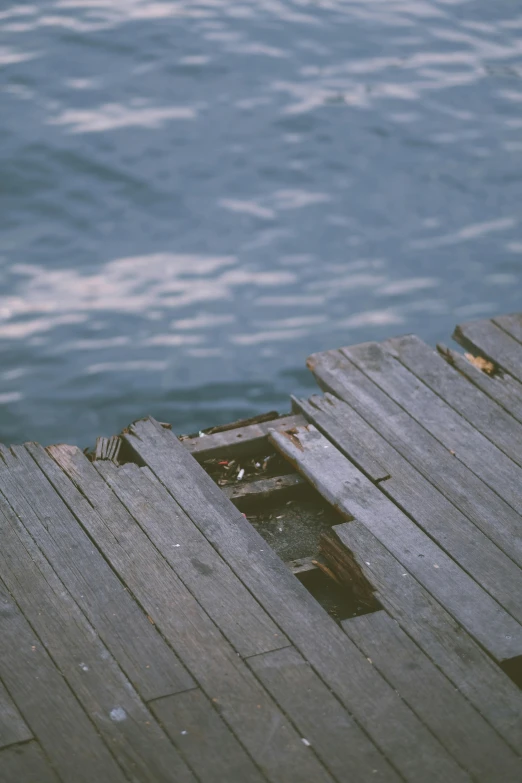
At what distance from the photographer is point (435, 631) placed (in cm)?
325

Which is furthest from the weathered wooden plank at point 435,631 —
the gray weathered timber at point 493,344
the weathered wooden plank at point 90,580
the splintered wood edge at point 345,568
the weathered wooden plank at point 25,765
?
the gray weathered timber at point 493,344

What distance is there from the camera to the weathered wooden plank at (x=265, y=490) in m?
4.11

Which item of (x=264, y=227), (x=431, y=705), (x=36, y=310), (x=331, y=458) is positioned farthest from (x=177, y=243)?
(x=431, y=705)

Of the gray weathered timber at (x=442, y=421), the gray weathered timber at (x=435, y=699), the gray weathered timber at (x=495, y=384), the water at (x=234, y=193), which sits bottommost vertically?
the water at (x=234, y=193)

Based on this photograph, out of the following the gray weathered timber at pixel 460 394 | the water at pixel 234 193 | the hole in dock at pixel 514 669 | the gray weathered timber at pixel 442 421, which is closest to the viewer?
the hole in dock at pixel 514 669

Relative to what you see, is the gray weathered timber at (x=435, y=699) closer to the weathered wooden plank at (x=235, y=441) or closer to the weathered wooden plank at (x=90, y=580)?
the weathered wooden plank at (x=90, y=580)

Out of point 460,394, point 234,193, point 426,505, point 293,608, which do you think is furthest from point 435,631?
point 234,193

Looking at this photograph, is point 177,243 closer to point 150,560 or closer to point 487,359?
point 487,359

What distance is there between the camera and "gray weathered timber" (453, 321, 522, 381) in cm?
484

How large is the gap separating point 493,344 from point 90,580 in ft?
7.80

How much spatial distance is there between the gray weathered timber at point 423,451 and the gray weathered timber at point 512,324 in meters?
0.84

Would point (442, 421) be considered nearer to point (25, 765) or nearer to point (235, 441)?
point (235, 441)

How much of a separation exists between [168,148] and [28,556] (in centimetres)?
648

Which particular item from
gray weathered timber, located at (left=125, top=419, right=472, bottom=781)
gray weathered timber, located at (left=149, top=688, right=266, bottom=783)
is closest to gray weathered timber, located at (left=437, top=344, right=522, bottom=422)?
gray weathered timber, located at (left=125, top=419, right=472, bottom=781)
